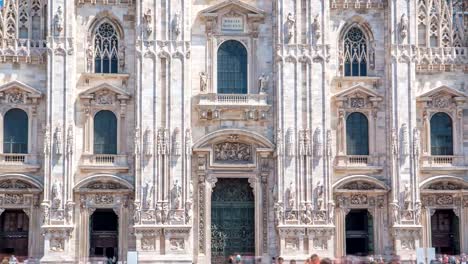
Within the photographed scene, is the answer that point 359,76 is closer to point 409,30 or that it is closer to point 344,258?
point 409,30

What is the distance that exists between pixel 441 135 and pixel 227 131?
10530 mm

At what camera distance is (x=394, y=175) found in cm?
4219

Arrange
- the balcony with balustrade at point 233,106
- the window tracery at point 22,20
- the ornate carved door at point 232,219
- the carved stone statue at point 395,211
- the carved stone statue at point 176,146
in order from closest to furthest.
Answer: the carved stone statue at point 176,146 < the carved stone statue at point 395,211 < the balcony with balustrade at point 233,106 < the window tracery at point 22,20 < the ornate carved door at point 232,219

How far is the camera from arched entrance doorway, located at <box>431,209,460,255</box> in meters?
43.5

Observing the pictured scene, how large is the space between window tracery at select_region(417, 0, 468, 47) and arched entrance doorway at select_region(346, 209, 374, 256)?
29.2 ft

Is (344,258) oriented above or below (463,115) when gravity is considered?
below

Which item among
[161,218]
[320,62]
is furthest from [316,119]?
[161,218]

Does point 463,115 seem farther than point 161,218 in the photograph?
Yes

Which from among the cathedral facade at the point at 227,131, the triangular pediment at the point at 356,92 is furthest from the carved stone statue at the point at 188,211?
the triangular pediment at the point at 356,92

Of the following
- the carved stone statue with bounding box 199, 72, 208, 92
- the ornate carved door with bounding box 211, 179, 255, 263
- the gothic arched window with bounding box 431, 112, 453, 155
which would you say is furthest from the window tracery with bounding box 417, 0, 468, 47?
the ornate carved door with bounding box 211, 179, 255, 263

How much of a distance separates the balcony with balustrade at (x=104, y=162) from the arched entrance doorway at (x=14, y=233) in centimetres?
376

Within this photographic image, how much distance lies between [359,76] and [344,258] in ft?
29.0

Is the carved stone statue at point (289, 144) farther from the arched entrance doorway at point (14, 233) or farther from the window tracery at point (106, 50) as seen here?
the arched entrance doorway at point (14, 233)

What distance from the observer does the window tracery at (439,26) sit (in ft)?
145
